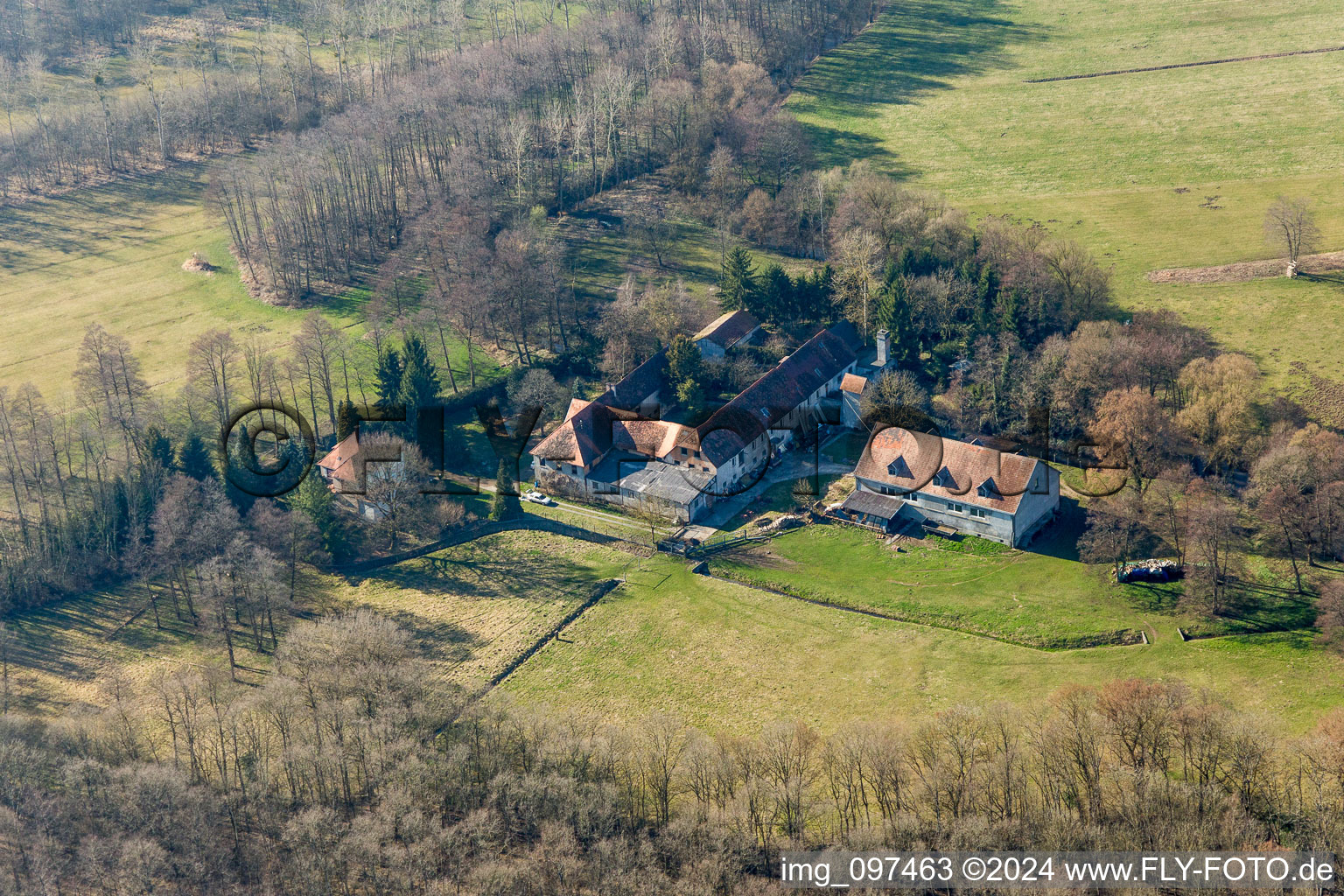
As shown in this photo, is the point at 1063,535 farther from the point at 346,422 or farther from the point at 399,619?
the point at 346,422

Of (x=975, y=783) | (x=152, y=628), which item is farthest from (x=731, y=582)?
(x=152, y=628)

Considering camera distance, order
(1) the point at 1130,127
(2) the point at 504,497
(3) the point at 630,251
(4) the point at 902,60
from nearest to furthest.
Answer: (2) the point at 504,497 → (3) the point at 630,251 → (1) the point at 1130,127 → (4) the point at 902,60

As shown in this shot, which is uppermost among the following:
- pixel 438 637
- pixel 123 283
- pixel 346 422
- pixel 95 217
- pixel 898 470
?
pixel 95 217

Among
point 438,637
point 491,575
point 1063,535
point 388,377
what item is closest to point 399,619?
point 438,637

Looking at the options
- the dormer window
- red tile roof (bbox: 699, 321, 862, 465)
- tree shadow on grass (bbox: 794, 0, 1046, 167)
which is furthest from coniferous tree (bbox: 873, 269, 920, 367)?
tree shadow on grass (bbox: 794, 0, 1046, 167)

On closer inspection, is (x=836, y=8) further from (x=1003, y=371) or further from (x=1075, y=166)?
(x=1003, y=371)

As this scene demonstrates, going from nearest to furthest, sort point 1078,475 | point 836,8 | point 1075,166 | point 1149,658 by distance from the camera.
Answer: point 1149,658 < point 1078,475 < point 1075,166 < point 836,8
